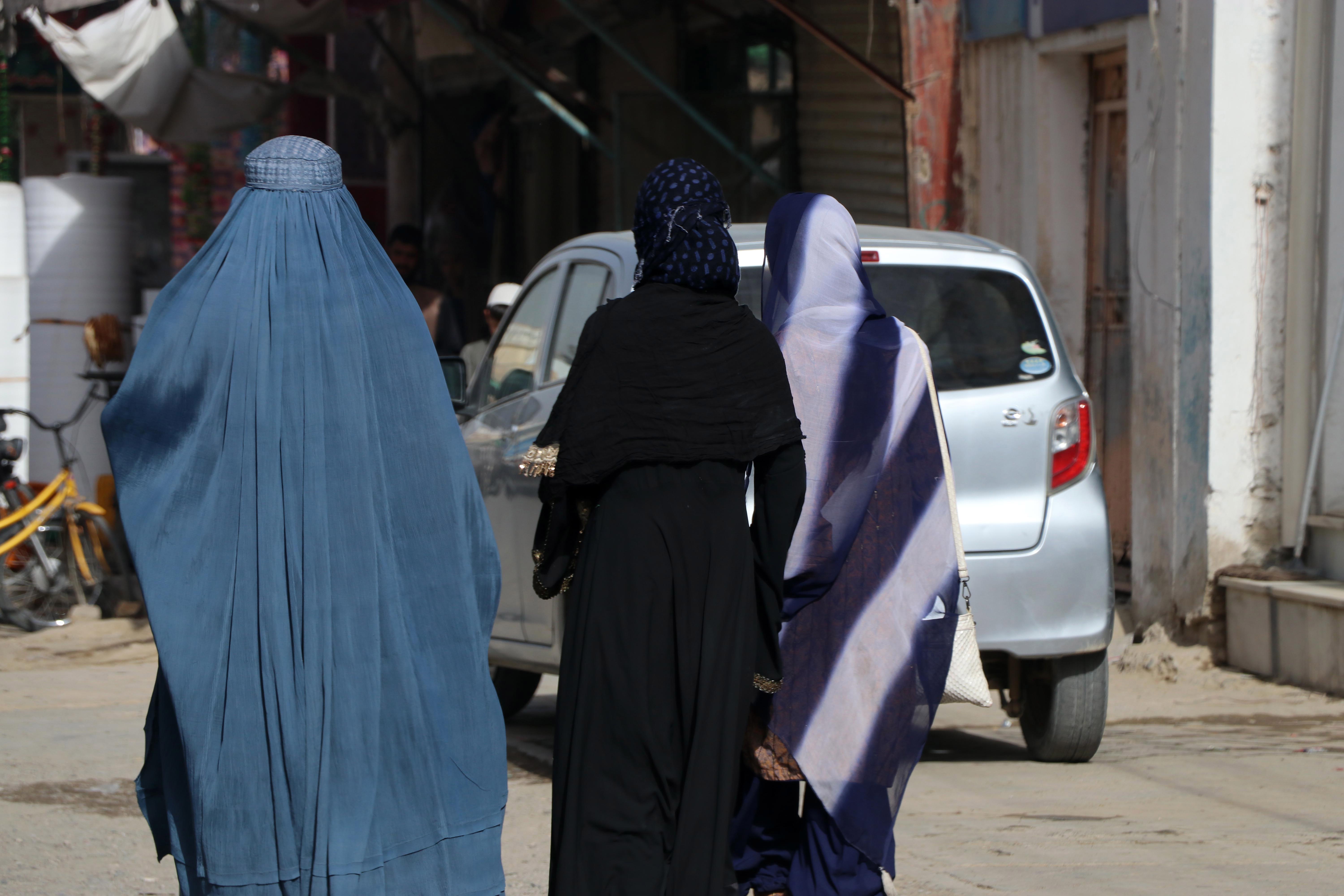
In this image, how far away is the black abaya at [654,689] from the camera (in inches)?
124

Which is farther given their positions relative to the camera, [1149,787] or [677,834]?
[1149,787]

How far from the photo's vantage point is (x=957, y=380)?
5.12 metres

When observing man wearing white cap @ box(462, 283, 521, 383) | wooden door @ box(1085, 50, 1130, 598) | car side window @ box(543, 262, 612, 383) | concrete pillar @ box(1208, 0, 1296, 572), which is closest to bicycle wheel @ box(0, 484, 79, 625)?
man wearing white cap @ box(462, 283, 521, 383)

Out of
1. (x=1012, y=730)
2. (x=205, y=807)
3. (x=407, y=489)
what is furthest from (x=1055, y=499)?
(x=205, y=807)

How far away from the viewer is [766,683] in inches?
132

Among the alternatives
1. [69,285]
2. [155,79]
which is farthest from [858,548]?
[155,79]

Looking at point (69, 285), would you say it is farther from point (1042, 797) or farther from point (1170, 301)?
point (1042, 797)

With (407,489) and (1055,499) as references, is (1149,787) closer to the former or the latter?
(1055,499)

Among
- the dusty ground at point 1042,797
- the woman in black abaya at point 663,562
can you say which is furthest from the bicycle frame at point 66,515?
the woman in black abaya at point 663,562

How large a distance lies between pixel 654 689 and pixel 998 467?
220cm

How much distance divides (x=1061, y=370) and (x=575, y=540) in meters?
2.43

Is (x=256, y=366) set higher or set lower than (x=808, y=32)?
lower

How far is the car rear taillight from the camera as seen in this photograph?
512 centimetres

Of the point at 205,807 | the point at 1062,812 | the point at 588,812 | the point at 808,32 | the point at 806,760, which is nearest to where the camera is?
the point at 205,807
